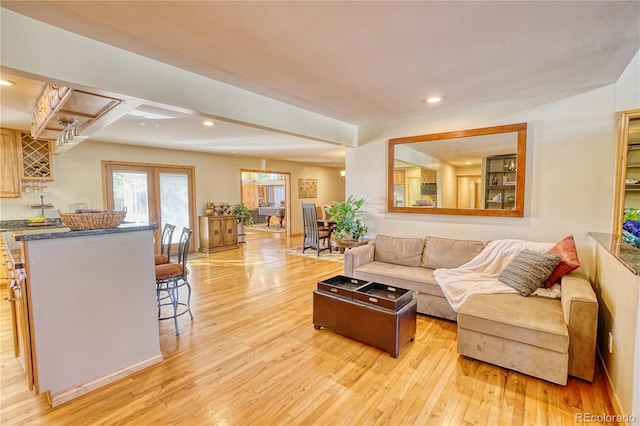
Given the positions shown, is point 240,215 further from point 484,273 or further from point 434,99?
point 484,273

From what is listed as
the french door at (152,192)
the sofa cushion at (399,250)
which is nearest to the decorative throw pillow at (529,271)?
the sofa cushion at (399,250)

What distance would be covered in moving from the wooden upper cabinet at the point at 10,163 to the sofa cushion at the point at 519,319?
609 cm

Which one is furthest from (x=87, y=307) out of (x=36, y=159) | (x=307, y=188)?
(x=307, y=188)

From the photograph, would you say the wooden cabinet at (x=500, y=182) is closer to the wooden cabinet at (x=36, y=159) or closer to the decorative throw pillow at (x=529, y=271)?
the decorative throw pillow at (x=529, y=271)

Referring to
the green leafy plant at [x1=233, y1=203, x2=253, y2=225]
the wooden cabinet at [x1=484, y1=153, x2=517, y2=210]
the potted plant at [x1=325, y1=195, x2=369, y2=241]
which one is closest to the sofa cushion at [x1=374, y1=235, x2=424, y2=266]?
the potted plant at [x1=325, y1=195, x2=369, y2=241]

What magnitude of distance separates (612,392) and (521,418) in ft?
2.33

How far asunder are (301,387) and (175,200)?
5731 mm

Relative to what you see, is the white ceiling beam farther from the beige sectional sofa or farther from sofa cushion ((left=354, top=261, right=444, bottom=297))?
the beige sectional sofa

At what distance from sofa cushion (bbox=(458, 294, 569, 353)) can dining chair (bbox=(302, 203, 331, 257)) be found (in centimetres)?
420

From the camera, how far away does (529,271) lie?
2.64 metres

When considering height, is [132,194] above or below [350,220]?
above

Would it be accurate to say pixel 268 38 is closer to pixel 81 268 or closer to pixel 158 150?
pixel 81 268

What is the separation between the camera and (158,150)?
632 cm

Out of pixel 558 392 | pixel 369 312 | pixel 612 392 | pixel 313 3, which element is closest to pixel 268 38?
pixel 313 3
